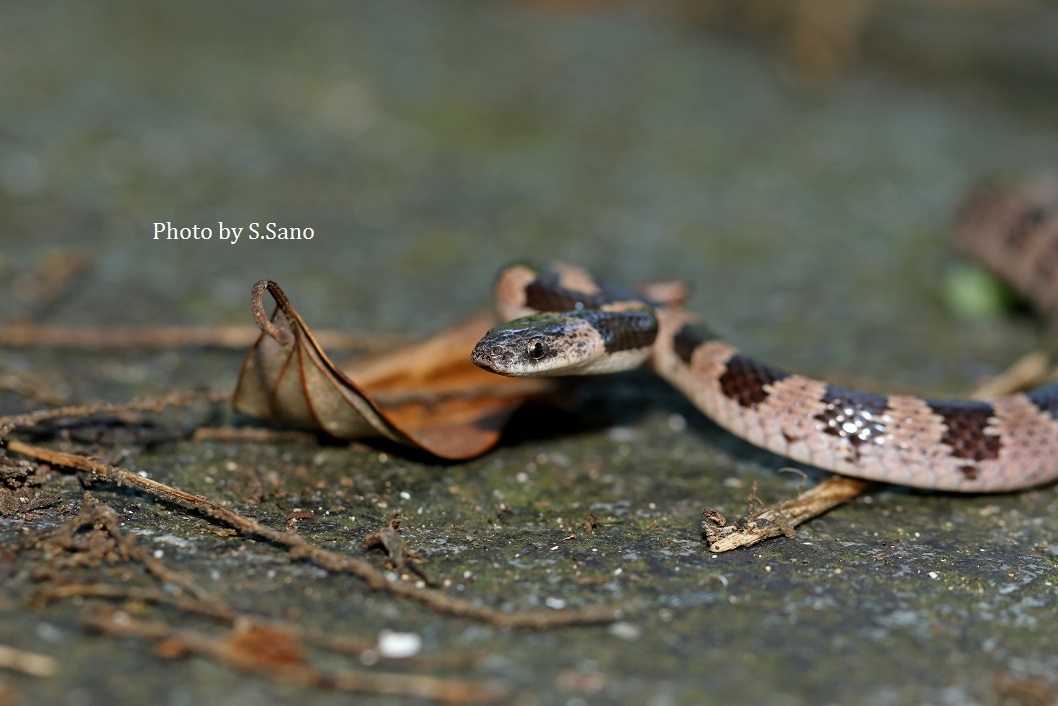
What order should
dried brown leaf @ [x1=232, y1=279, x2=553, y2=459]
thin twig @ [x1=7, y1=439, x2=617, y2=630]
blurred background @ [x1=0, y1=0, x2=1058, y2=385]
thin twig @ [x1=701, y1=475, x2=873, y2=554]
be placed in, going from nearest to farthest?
thin twig @ [x1=7, y1=439, x2=617, y2=630], thin twig @ [x1=701, y1=475, x2=873, y2=554], dried brown leaf @ [x1=232, y1=279, x2=553, y2=459], blurred background @ [x1=0, y1=0, x2=1058, y2=385]

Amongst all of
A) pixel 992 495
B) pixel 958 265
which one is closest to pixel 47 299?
pixel 992 495

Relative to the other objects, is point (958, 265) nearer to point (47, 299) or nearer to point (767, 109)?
point (767, 109)

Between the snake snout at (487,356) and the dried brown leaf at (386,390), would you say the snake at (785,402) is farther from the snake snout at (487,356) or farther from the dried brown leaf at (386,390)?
the dried brown leaf at (386,390)

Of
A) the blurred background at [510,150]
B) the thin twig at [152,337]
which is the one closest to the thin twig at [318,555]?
the thin twig at [152,337]

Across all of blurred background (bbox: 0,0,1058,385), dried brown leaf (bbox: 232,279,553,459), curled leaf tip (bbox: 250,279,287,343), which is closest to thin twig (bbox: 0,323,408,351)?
blurred background (bbox: 0,0,1058,385)

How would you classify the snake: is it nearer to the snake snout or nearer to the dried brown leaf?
the snake snout

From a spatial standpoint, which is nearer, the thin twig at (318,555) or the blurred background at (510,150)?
the thin twig at (318,555)

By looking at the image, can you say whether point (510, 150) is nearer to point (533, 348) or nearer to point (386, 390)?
point (386, 390)
